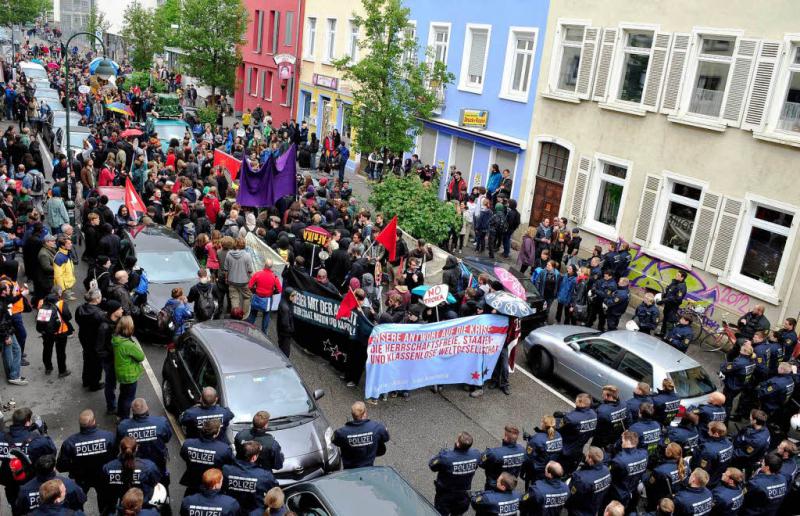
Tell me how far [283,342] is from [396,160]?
1513cm

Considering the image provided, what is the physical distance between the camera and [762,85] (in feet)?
49.4

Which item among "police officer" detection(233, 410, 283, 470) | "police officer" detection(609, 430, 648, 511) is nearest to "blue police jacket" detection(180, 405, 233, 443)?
"police officer" detection(233, 410, 283, 470)

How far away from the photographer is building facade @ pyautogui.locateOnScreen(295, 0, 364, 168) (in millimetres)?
31562

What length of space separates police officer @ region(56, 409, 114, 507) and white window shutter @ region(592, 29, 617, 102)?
15.2 meters

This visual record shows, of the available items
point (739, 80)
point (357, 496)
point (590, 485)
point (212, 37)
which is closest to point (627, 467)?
point (590, 485)

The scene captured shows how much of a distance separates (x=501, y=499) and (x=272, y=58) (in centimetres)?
3671

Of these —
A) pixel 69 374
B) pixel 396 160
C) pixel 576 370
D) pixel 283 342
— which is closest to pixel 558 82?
pixel 396 160

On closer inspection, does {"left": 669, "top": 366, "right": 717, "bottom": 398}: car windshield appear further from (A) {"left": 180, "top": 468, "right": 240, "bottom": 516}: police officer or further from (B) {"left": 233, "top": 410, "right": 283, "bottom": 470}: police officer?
(A) {"left": 180, "top": 468, "right": 240, "bottom": 516}: police officer

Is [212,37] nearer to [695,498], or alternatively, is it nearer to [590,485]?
[590,485]

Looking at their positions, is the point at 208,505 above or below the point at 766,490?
above

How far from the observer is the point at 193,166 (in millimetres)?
20188

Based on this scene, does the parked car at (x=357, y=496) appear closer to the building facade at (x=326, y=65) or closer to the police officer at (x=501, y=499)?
the police officer at (x=501, y=499)

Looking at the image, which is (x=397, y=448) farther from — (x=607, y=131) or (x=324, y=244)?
(x=607, y=131)

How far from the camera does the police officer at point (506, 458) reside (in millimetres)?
7871
